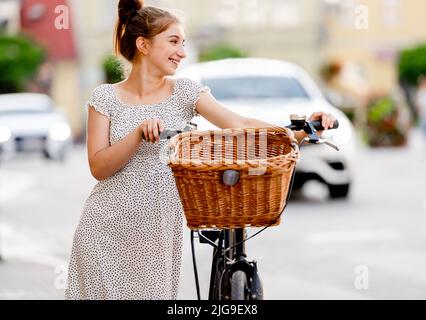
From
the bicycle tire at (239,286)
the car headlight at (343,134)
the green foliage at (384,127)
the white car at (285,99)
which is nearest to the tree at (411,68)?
the green foliage at (384,127)

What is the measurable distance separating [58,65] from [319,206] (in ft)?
115

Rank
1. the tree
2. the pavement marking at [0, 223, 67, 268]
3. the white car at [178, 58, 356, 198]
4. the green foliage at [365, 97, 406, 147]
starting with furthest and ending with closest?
the tree, the green foliage at [365, 97, 406, 147], the white car at [178, 58, 356, 198], the pavement marking at [0, 223, 67, 268]

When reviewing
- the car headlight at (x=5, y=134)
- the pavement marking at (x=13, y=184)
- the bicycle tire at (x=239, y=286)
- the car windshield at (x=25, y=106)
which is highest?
the bicycle tire at (x=239, y=286)

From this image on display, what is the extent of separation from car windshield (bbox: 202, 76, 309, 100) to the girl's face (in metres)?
8.56

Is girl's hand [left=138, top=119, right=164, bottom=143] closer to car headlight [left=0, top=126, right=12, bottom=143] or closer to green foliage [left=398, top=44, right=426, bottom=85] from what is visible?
car headlight [left=0, top=126, right=12, bottom=143]

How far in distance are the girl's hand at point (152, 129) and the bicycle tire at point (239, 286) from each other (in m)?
0.59

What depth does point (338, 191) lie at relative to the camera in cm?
1330

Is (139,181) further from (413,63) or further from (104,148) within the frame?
(413,63)

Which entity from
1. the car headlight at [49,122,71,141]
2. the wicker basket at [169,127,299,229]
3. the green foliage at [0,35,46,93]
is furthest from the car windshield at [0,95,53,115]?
the wicker basket at [169,127,299,229]

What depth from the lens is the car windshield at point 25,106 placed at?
80.4ft

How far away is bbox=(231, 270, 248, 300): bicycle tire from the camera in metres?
3.80

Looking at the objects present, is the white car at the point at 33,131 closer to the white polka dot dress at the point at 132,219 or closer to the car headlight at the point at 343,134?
the car headlight at the point at 343,134

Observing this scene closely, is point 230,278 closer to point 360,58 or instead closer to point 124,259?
point 124,259

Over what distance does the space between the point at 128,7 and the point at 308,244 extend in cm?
575
